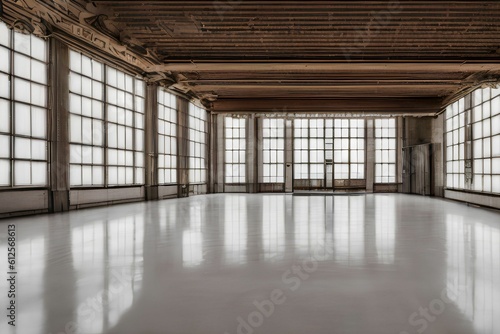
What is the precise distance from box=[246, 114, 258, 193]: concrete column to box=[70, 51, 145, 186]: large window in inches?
445

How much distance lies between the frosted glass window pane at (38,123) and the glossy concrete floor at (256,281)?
5.30 meters

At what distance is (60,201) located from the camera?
45.1ft

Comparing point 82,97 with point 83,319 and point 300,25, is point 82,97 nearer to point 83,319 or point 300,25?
point 300,25

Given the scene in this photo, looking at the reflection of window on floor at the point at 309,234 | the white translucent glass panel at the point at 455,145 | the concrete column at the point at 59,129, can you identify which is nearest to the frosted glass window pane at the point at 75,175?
the concrete column at the point at 59,129

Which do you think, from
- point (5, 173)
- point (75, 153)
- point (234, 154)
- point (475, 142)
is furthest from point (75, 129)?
point (475, 142)

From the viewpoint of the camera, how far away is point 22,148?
1237 cm

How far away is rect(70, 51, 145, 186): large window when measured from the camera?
14906 mm

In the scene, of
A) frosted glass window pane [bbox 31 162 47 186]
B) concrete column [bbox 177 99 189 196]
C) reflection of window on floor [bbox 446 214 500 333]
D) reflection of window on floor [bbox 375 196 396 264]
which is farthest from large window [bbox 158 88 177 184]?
reflection of window on floor [bbox 446 214 500 333]

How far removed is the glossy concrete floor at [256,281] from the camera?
3408mm

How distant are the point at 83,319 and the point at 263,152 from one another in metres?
26.7

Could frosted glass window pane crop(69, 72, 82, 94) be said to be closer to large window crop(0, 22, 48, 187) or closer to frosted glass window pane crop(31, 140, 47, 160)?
large window crop(0, 22, 48, 187)

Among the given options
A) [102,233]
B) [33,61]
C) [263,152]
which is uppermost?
[33,61]

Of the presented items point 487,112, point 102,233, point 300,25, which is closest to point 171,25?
point 300,25

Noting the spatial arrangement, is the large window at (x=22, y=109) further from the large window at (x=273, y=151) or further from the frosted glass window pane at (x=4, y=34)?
the large window at (x=273, y=151)
